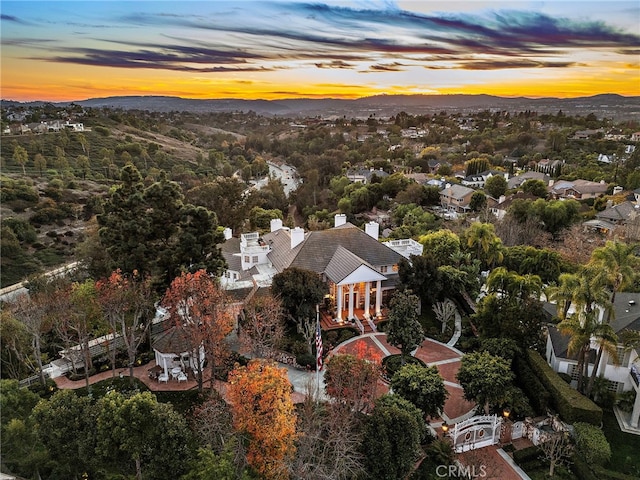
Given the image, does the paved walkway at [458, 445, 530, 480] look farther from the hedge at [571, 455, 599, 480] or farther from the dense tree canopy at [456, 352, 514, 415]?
the hedge at [571, 455, 599, 480]

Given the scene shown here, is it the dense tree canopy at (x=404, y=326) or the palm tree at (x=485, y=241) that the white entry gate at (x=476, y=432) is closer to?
the dense tree canopy at (x=404, y=326)

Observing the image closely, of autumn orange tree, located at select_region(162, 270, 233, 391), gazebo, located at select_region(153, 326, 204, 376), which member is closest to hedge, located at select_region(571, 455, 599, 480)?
autumn orange tree, located at select_region(162, 270, 233, 391)

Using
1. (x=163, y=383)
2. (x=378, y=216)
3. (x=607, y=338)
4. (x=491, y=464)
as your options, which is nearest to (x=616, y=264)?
(x=607, y=338)

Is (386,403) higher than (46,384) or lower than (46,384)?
higher

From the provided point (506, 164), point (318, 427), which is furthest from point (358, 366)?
point (506, 164)

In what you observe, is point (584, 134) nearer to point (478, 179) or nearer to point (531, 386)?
point (478, 179)

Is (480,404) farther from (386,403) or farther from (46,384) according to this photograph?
(46,384)
